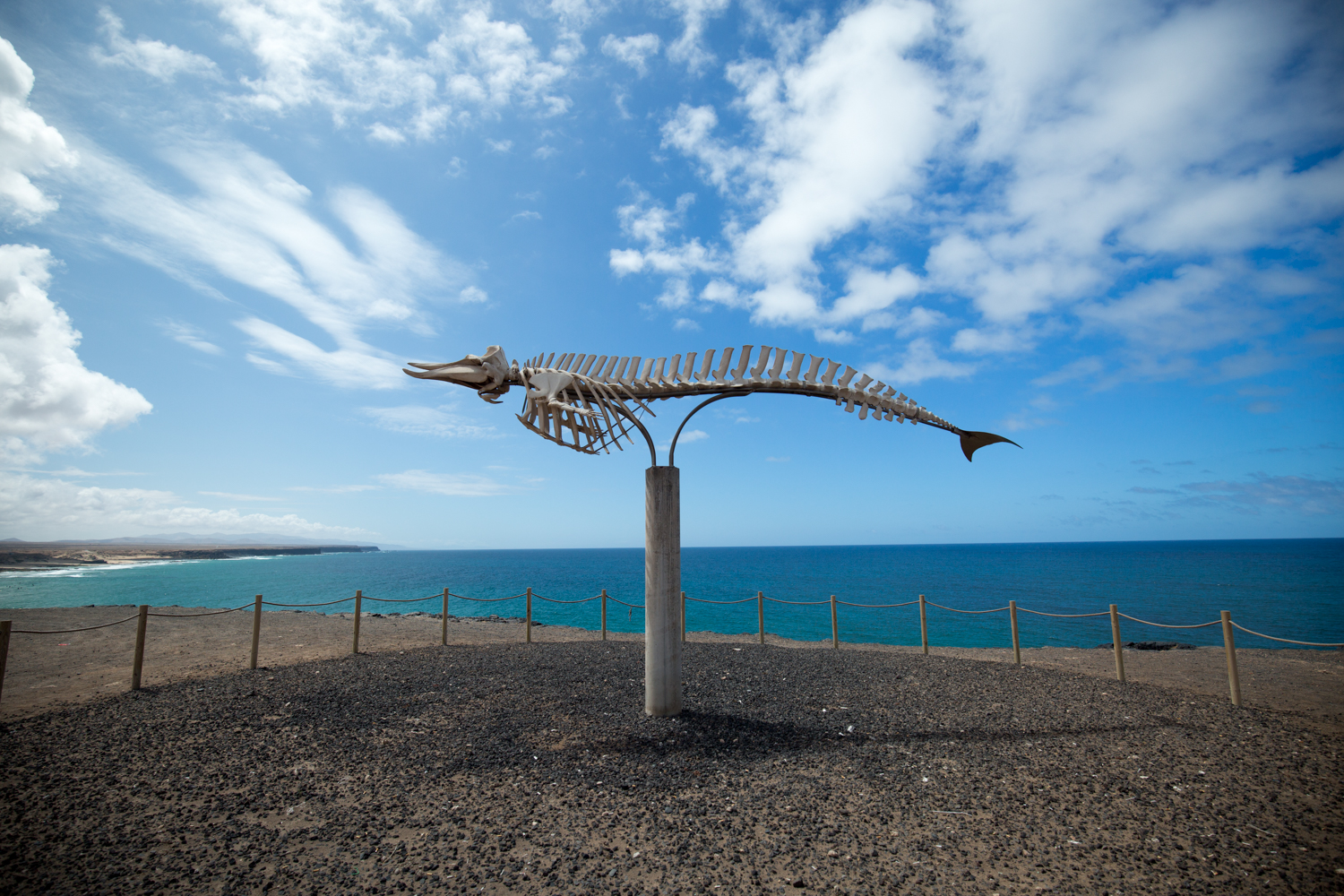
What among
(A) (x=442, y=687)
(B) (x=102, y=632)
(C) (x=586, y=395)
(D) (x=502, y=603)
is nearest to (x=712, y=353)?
(C) (x=586, y=395)

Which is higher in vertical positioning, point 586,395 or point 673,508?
Answer: point 586,395

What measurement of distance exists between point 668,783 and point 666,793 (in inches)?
6.8

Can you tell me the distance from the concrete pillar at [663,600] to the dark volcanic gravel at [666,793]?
335mm

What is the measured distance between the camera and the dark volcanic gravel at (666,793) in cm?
378

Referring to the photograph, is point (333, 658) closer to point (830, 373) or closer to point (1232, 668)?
point (830, 373)

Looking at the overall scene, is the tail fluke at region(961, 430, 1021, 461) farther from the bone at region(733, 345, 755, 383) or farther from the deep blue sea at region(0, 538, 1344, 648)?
the deep blue sea at region(0, 538, 1344, 648)

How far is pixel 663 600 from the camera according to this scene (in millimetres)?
6910

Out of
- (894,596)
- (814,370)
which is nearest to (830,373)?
(814,370)

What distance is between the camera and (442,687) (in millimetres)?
8172

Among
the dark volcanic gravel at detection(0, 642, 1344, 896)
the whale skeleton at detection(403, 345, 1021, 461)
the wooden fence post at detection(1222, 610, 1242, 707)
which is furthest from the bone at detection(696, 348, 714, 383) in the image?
the wooden fence post at detection(1222, 610, 1242, 707)

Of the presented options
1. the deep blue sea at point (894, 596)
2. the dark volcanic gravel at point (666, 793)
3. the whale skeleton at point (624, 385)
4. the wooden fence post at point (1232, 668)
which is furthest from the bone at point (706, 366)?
the deep blue sea at point (894, 596)

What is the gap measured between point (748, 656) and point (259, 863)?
7593 mm

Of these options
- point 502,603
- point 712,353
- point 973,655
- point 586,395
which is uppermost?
point 712,353

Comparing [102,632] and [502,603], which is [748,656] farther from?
[502,603]
